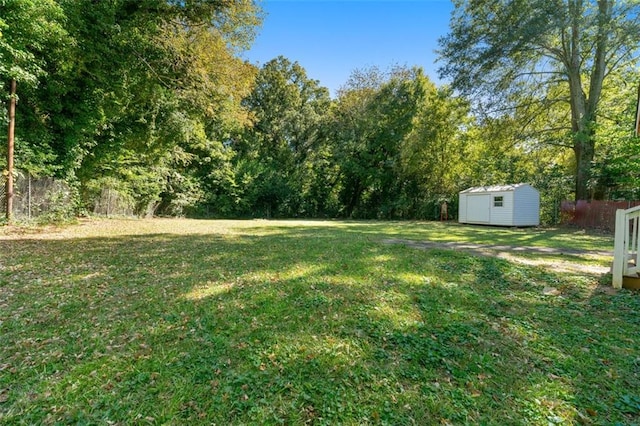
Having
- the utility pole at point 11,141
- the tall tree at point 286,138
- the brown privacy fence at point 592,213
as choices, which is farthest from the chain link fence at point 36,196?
the brown privacy fence at point 592,213

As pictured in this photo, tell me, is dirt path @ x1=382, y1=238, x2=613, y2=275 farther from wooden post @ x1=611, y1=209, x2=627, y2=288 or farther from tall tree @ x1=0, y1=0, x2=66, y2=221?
tall tree @ x1=0, y1=0, x2=66, y2=221

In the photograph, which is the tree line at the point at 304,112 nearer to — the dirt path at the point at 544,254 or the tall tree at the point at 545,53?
the tall tree at the point at 545,53

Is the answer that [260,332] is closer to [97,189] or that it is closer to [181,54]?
[181,54]

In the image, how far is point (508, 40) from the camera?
12312mm

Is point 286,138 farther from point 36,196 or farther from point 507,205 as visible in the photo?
point 36,196

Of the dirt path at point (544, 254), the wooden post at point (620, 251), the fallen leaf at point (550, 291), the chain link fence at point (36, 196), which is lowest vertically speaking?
the fallen leaf at point (550, 291)

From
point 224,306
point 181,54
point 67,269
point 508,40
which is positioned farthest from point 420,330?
point 508,40

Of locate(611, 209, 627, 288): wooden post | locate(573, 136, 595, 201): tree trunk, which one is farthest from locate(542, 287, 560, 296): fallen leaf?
locate(573, 136, 595, 201): tree trunk

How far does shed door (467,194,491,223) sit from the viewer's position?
49.8 feet

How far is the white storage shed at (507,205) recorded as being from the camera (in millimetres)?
14016

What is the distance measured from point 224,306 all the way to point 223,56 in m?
8.04

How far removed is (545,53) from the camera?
14.0 metres

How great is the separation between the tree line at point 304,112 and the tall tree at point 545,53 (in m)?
0.07

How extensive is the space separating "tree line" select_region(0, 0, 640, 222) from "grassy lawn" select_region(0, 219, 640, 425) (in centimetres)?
614
